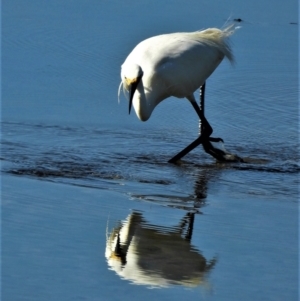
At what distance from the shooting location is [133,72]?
869cm

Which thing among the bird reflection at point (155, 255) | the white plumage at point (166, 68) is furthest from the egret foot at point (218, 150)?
the bird reflection at point (155, 255)

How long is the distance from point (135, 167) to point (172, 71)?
1109 mm

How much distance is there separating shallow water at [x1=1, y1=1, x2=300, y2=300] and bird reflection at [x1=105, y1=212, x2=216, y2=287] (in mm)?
14

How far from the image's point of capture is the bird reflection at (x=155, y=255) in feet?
19.4

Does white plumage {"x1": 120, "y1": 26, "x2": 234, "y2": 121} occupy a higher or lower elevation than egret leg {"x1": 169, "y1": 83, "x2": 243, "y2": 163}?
higher

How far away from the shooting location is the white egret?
9.14 m

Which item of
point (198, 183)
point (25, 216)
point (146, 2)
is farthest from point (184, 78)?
point (146, 2)

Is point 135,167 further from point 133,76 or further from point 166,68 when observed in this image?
point 166,68

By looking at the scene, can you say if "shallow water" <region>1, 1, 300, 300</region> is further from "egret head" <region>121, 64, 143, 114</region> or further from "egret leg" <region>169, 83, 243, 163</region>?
"egret head" <region>121, 64, 143, 114</region>

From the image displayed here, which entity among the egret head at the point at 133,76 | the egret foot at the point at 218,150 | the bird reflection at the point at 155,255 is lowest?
the bird reflection at the point at 155,255

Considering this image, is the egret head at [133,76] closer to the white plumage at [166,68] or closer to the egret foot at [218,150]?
the white plumage at [166,68]

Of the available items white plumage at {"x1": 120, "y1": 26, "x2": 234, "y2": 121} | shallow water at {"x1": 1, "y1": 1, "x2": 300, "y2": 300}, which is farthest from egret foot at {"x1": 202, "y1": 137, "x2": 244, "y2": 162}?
white plumage at {"x1": 120, "y1": 26, "x2": 234, "y2": 121}

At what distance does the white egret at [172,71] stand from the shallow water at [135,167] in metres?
0.35

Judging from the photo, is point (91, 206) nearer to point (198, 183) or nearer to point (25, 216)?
point (25, 216)
